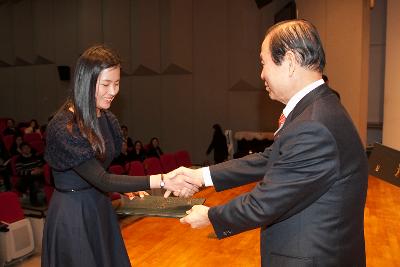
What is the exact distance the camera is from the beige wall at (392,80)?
26.1ft

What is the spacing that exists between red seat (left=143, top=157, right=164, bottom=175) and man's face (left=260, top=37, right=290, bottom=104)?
4.91 m

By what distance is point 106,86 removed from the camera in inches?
82.0

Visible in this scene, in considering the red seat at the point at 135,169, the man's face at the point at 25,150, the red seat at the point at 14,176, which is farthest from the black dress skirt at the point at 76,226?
the man's face at the point at 25,150

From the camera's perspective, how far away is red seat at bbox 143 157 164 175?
20.7 ft

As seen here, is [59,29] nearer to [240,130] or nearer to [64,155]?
[240,130]

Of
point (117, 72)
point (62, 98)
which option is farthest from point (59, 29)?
point (117, 72)

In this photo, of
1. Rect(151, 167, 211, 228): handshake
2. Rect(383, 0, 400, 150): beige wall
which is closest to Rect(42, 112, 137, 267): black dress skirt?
Rect(151, 167, 211, 228): handshake

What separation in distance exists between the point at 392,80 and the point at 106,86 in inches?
287

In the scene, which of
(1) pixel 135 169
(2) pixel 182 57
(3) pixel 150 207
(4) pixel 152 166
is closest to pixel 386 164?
(3) pixel 150 207

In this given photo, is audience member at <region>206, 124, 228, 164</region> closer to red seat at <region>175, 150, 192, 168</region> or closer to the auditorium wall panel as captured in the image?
the auditorium wall panel

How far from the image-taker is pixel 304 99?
4.71 ft

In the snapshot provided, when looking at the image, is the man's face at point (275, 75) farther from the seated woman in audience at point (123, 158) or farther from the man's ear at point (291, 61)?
the seated woman in audience at point (123, 158)

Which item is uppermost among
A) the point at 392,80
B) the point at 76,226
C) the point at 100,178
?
the point at 392,80

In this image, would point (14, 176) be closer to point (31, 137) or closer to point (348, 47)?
point (31, 137)
